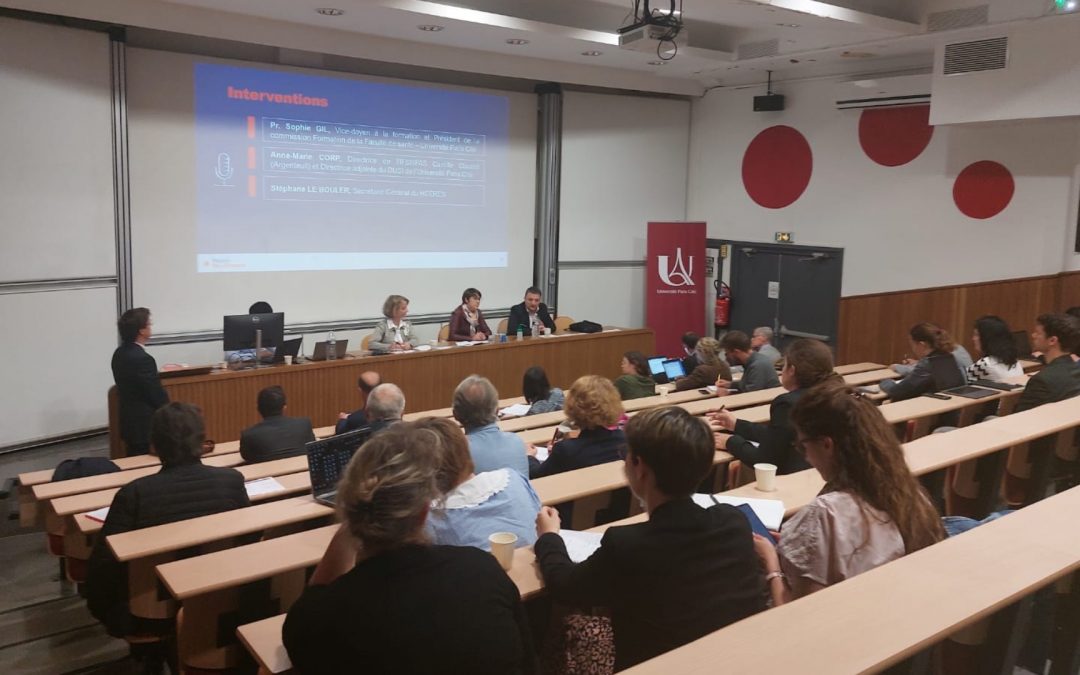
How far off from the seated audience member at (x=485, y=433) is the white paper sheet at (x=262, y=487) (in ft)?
2.80

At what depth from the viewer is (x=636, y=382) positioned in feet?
18.4

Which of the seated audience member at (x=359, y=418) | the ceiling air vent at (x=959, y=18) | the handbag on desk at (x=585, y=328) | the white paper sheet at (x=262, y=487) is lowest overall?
the white paper sheet at (x=262, y=487)

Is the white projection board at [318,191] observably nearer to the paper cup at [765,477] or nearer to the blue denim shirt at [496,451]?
the blue denim shirt at [496,451]

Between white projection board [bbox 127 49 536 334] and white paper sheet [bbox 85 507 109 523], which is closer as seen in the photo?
white paper sheet [bbox 85 507 109 523]

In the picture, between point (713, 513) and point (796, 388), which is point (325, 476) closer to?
point (713, 513)

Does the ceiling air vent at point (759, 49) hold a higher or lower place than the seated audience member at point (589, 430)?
higher

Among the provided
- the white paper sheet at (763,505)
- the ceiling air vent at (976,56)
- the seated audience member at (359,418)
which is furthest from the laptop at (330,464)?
the ceiling air vent at (976,56)

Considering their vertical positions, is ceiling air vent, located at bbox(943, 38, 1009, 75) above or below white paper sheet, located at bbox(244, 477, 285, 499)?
above

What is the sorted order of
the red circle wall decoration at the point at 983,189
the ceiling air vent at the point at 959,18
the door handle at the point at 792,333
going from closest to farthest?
the ceiling air vent at the point at 959,18, the red circle wall decoration at the point at 983,189, the door handle at the point at 792,333

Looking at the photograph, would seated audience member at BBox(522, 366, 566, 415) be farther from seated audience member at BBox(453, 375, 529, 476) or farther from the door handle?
the door handle

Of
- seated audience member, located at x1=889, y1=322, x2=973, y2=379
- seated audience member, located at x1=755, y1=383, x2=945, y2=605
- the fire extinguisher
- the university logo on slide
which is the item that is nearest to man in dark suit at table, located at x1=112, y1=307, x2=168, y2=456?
seated audience member, located at x1=755, y1=383, x2=945, y2=605

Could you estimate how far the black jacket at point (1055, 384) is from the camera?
14.8ft

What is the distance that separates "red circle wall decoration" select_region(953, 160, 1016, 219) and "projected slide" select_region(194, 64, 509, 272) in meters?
4.75

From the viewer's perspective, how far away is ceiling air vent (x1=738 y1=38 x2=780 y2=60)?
8.33 metres
